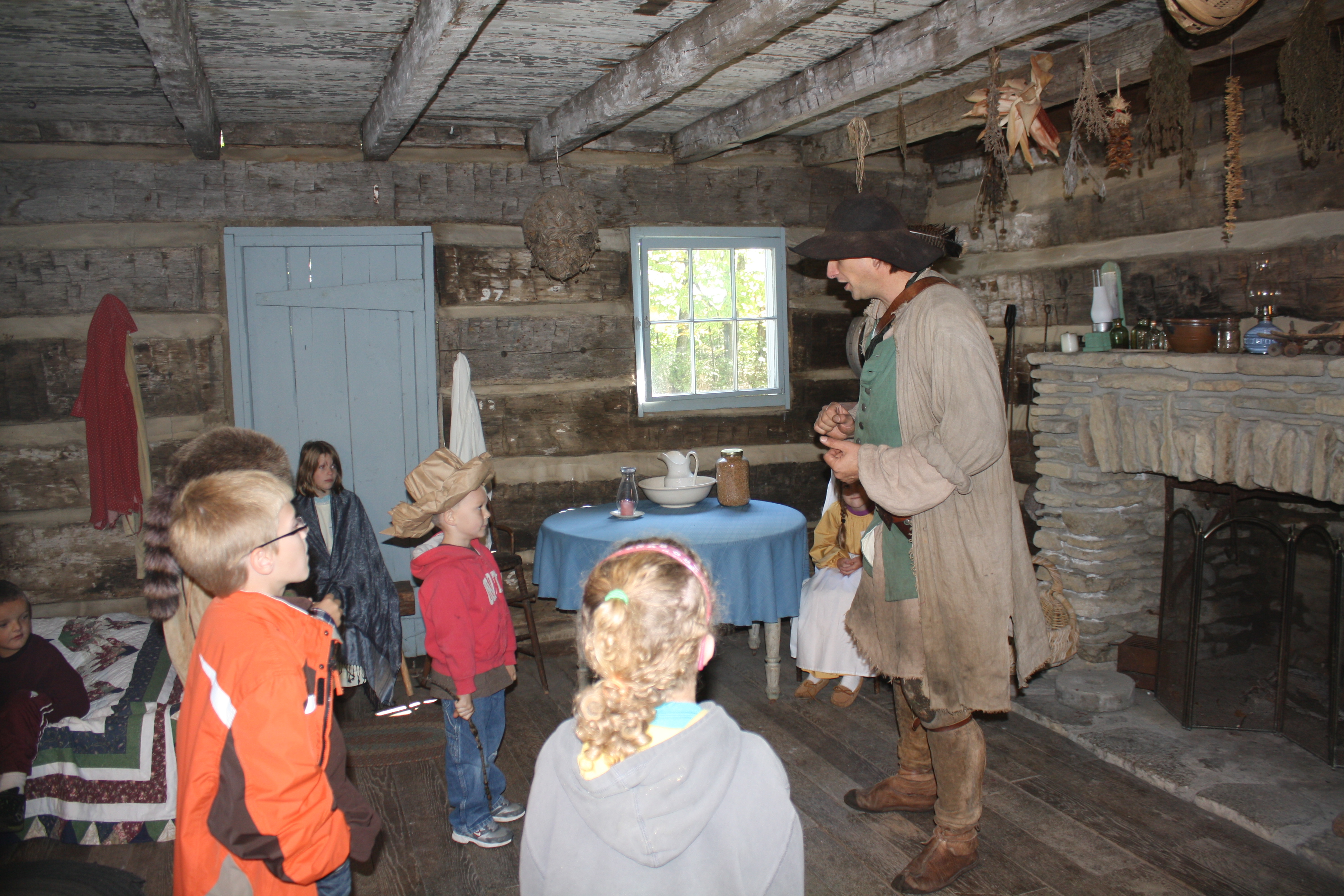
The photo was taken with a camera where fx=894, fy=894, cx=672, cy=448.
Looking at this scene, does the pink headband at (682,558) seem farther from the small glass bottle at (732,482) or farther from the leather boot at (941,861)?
the small glass bottle at (732,482)

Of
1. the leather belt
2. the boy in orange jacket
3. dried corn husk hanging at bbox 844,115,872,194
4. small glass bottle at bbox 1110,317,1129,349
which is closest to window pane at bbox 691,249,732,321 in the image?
dried corn husk hanging at bbox 844,115,872,194

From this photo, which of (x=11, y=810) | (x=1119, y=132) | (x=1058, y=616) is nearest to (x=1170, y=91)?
(x=1119, y=132)

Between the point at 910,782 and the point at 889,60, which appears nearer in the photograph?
the point at 910,782

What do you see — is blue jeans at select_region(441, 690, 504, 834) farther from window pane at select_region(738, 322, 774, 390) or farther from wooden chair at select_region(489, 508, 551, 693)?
window pane at select_region(738, 322, 774, 390)

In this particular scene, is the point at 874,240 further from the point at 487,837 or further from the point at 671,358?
the point at 671,358

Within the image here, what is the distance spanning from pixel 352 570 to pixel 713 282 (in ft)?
8.44

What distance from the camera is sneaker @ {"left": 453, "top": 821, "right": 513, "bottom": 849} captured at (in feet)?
9.91

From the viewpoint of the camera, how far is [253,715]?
1.61 meters

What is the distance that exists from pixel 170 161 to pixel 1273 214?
490cm

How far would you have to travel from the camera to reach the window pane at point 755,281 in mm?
5336

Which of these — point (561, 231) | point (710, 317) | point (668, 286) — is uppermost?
point (561, 231)

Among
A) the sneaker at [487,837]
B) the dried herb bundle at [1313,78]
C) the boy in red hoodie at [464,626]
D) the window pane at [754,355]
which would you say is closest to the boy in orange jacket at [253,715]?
the boy in red hoodie at [464,626]

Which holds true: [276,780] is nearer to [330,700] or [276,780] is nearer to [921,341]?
[330,700]

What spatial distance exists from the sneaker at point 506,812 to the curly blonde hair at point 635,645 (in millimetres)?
1991
